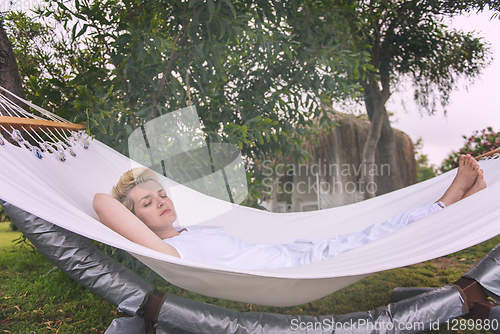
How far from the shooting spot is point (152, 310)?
102 cm

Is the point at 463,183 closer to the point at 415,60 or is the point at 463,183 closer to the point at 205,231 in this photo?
the point at 205,231

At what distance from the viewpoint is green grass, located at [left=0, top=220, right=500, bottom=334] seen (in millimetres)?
1711

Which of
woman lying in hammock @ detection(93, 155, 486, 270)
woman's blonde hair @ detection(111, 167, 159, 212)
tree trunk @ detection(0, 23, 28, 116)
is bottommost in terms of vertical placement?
woman lying in hammock @ detection(93, 155, 486, 270)

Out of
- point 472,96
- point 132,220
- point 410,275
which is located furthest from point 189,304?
point 472,96

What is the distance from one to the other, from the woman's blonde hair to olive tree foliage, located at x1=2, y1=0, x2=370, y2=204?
12.4 inches

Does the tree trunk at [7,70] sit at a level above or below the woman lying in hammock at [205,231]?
above

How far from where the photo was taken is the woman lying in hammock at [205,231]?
3.58 feet

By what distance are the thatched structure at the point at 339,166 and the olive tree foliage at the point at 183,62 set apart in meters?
2.21

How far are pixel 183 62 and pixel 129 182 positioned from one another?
0.87 m

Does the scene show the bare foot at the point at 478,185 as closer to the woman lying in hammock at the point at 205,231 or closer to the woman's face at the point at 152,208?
the woman lying in hammock at the point at 205,231

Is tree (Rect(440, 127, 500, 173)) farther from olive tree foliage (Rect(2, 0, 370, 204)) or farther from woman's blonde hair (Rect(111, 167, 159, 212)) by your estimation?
woman's blonde hair (Rect(111, 167, 159, 212))

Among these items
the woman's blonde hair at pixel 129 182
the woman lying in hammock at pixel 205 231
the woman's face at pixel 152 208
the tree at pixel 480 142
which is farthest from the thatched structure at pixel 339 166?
the woman's face at pixel 152 208

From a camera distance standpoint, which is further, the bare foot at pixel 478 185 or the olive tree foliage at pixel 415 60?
the olive tree foliage at pixel 415 60

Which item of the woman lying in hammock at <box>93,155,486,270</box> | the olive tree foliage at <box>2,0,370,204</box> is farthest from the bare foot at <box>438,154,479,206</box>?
the olive tree foliage at <box>2,0,370,204</box>
